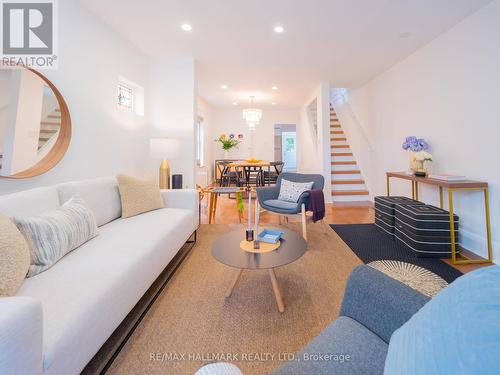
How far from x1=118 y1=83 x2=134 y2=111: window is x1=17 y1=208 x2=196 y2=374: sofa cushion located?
6.98 feet

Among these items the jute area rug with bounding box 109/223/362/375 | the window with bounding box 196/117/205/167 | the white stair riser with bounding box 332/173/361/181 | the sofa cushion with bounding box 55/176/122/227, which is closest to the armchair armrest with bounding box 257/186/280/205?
the jute area rug with bounding box 109/223/362/375

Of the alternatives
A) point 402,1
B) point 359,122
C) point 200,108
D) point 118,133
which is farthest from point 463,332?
point 200,108

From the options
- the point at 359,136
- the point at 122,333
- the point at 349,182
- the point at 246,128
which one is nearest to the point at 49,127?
the point at 122,333

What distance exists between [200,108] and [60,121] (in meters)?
4.95

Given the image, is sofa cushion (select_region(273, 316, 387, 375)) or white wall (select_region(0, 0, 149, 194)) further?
white wall (select_region(0, 0, 149, 194))

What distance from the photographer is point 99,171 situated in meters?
2.77

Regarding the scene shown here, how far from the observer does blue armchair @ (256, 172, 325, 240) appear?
9.59 ft

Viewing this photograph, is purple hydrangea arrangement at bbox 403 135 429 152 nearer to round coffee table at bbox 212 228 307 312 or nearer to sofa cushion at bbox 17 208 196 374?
round coffee table at bbox 212 228 307 312

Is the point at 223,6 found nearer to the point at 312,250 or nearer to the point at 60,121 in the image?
the point at 60,121

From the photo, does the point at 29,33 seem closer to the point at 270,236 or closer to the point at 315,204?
the point at 270,236

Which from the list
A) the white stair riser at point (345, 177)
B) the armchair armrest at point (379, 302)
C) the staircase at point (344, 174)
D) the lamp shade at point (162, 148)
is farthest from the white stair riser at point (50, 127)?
the white stair riser at point (345, 177)

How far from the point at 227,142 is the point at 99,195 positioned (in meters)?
6.21

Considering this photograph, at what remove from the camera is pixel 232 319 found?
1.52 meters

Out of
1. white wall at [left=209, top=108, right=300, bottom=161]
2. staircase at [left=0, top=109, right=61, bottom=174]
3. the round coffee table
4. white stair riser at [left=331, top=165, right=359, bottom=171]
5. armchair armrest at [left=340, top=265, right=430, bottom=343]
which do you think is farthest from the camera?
white wall at [left=209, top=108, right=300, bottom=161]
